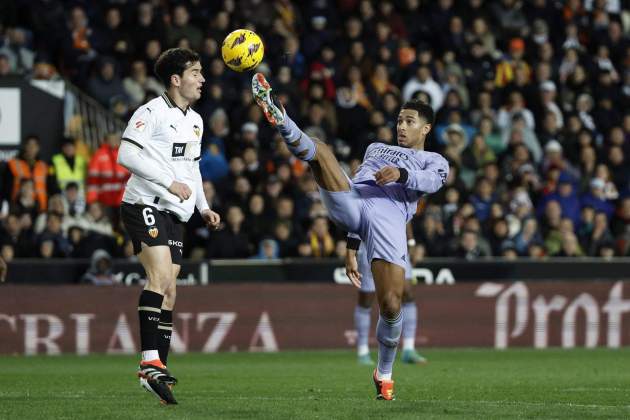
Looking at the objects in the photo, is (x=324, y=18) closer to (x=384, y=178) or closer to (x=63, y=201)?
(x=63, y=201)

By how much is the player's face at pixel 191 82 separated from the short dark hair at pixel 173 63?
3 cm

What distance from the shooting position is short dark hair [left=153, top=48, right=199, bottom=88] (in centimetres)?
972

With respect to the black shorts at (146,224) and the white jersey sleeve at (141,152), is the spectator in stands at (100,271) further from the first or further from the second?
the white jersey sleeve at (141,152)

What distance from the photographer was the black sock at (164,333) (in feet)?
32.1

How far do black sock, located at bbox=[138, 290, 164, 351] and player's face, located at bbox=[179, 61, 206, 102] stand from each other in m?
1.50

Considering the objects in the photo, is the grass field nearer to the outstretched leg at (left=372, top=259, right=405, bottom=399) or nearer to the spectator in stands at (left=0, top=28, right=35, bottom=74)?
the outstretched leg at (left=372, top=259, right=405, bottom=399)

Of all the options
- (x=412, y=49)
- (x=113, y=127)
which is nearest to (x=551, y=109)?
(x=412, y=49)

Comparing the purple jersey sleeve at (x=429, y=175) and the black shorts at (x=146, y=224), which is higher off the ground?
the purple jersey sleeve at (x=429, y=175)

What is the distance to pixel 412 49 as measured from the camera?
906 inches

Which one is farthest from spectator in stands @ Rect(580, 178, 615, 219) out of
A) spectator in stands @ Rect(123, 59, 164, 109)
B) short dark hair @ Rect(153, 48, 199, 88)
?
short dark hair @ Rect(153, 48, 199, 88)

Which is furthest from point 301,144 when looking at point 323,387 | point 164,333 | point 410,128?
point 323,387

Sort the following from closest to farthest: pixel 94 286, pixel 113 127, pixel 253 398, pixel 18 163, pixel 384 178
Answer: pixel 384 178, pixel 253 398, pixel 94 286, pixel 18 163, pixel 113 127

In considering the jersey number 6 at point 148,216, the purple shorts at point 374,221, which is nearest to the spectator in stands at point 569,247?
the purple shorts at point 374,221

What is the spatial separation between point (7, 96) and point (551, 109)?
30.4 feet
